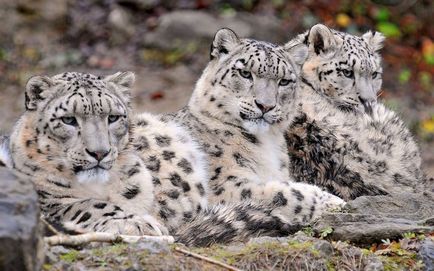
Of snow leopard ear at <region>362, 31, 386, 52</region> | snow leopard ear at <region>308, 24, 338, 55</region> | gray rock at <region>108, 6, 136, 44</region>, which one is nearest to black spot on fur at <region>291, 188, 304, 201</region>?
snow leopard ear at <region>308, 24, 338, 55</region>

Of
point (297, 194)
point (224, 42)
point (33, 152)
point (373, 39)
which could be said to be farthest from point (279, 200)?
point (373, 39)

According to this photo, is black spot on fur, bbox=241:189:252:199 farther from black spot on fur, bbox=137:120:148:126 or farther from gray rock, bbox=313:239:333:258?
gray rock, bbox=313:239:333:258

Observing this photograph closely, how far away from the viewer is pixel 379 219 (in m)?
7.75

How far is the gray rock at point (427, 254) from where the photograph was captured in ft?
23.2

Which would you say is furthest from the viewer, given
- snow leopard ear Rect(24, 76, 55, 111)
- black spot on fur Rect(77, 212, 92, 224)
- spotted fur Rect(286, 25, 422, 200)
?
spotted fur Rect(286, 25, 422, 200)

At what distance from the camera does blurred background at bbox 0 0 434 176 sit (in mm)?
18484

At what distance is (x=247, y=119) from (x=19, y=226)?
3.71 metres

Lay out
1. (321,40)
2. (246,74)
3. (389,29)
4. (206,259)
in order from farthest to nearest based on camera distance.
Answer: (389,29) < (321,40) < (246,74) < (206,259)

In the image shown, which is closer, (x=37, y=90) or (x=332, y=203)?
(x=37, y=90)

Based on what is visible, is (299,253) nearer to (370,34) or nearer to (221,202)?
(221,202)

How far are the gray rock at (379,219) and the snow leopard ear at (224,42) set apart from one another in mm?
1967

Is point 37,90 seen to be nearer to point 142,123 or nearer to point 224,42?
point 142,123

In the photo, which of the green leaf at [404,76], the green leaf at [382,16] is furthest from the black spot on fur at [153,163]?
the green leaf at [382,16]

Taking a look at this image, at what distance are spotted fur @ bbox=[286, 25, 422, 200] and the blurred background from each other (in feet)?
25.2
